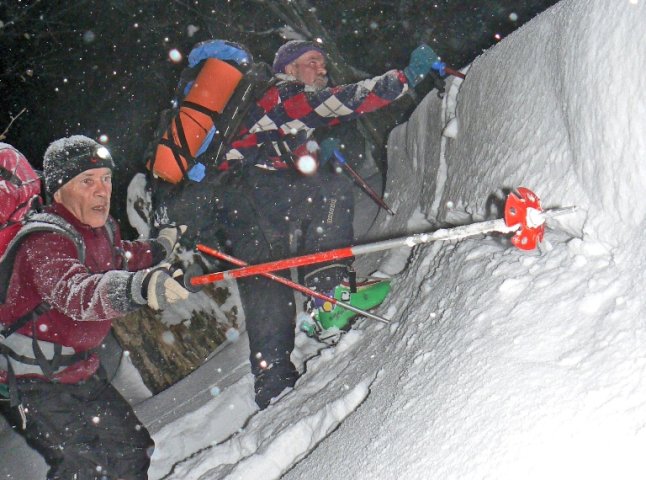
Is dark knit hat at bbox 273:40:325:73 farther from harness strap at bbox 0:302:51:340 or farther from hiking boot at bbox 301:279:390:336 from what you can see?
harness strap at bbox 0:302:51:340

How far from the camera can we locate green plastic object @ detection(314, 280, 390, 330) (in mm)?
4062

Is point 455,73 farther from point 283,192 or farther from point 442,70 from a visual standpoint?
point 283,192

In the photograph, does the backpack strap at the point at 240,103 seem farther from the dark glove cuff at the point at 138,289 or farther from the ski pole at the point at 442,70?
the dark glove cuff at the point at 138,289

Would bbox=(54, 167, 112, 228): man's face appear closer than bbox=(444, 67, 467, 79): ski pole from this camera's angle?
Yes

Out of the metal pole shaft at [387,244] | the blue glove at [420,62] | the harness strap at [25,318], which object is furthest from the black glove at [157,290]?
the blue glove at [420,62]

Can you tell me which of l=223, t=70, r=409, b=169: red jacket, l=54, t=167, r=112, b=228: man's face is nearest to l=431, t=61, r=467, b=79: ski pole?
l=223, t=70, r=409, b=169: red jacket

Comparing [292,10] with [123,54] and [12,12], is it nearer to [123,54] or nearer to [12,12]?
[123,54]

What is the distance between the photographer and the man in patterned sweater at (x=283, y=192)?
3.97m

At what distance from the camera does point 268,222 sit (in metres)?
4.44

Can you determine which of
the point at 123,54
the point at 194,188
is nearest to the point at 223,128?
the point at 194,188

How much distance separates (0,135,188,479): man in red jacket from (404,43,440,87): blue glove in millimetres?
2389

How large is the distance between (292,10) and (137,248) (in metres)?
6.93

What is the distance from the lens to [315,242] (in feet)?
15.4

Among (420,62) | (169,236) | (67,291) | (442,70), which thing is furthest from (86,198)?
(442,70)
